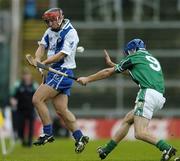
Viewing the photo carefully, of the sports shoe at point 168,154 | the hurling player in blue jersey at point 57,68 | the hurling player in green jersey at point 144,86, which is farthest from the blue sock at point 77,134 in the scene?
the sports shoe at point 168,154

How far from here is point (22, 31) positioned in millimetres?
39969

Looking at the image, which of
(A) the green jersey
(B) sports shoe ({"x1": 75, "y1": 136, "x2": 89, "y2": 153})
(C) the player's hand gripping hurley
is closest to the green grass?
(B) sports shoe ({"x1": 75, "y1": 136, "x2": 89, "y2": 153})

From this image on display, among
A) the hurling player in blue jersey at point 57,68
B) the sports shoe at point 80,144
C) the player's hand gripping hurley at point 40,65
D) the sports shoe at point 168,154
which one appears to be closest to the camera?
the sports shoe at point 168,154

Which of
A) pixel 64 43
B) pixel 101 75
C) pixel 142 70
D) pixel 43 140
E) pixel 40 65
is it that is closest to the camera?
pixel 142 70

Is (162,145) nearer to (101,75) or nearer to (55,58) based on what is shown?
(101,75)

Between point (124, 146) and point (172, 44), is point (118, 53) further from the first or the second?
point (124, 146)

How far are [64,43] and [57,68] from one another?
518 mm

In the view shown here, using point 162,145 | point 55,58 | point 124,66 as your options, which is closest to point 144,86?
point 124,66

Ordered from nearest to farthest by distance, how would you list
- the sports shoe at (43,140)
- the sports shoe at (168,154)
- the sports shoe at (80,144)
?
1. the sports shoe at (168,154)
2. the sports shoe at (43,140)
3. the sports shoe at (80,144)

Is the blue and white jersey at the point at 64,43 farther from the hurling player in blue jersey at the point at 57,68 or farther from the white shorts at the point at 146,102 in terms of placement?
the white shorts at the point at 146,102

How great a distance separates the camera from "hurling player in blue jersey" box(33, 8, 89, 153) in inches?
695

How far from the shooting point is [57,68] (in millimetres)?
17906

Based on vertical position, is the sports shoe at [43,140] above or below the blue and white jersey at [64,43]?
below

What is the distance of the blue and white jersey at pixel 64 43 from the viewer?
58.2 feet
